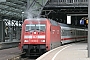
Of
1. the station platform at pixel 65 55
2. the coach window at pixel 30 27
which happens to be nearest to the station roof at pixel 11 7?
the coach window at pixel 30 27

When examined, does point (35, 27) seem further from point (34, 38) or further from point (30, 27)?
point (34, 38)

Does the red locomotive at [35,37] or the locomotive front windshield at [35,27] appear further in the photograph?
the locomotive front windshield at [35,27]

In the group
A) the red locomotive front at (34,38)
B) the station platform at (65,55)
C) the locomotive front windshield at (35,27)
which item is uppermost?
the locomotive front windshield at (35,27)

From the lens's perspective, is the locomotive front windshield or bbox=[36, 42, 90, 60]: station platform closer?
bbox=[36, 42, 90, 60]: station platform

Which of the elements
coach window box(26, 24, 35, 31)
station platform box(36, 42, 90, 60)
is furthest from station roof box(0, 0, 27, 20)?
station platform box(36, 42, 90, 60)

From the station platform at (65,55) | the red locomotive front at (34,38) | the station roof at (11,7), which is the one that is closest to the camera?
the station platform at (65,55)

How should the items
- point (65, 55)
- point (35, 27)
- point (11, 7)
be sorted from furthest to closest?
point (11, 7), point (35, 27), point (65, 55)

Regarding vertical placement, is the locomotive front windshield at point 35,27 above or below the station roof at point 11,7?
below

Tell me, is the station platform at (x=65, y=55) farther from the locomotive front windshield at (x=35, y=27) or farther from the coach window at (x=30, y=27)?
the coach window at (x=30, y=27)

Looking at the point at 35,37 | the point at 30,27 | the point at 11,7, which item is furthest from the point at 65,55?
the point at 11,7

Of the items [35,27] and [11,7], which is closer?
[35,27]

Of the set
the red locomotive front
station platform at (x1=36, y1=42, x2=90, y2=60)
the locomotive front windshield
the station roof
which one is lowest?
station platform at (x1=36, y1=42, x2=90, y2=60)

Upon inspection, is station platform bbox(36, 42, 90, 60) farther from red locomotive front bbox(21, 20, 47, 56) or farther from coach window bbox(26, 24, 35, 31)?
coach window bbox(26, 24, 35, 31)

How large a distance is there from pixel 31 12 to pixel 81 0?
971 cm
